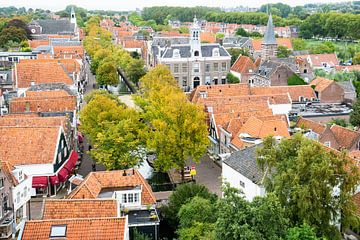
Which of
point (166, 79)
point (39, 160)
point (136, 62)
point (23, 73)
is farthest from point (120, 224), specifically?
point (136, 62)

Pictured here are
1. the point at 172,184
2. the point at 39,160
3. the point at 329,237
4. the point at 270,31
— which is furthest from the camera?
the point at 270,31

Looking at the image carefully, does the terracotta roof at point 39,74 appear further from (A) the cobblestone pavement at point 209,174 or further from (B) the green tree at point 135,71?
(A) the cobblestone pavement at point 209,174

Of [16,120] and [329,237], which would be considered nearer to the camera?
[329,237]

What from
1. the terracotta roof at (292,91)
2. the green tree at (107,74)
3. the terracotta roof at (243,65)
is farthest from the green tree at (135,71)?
the terracotta roof at (292,91)

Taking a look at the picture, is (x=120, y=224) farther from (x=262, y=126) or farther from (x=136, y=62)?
(x=136, y=62)

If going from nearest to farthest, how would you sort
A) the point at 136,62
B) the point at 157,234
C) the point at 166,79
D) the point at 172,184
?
the point at 157,234 < the point at 172,184 < the point at 166,79 < the point at 136,62

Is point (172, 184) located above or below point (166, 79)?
below

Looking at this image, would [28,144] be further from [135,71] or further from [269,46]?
[269,46]
